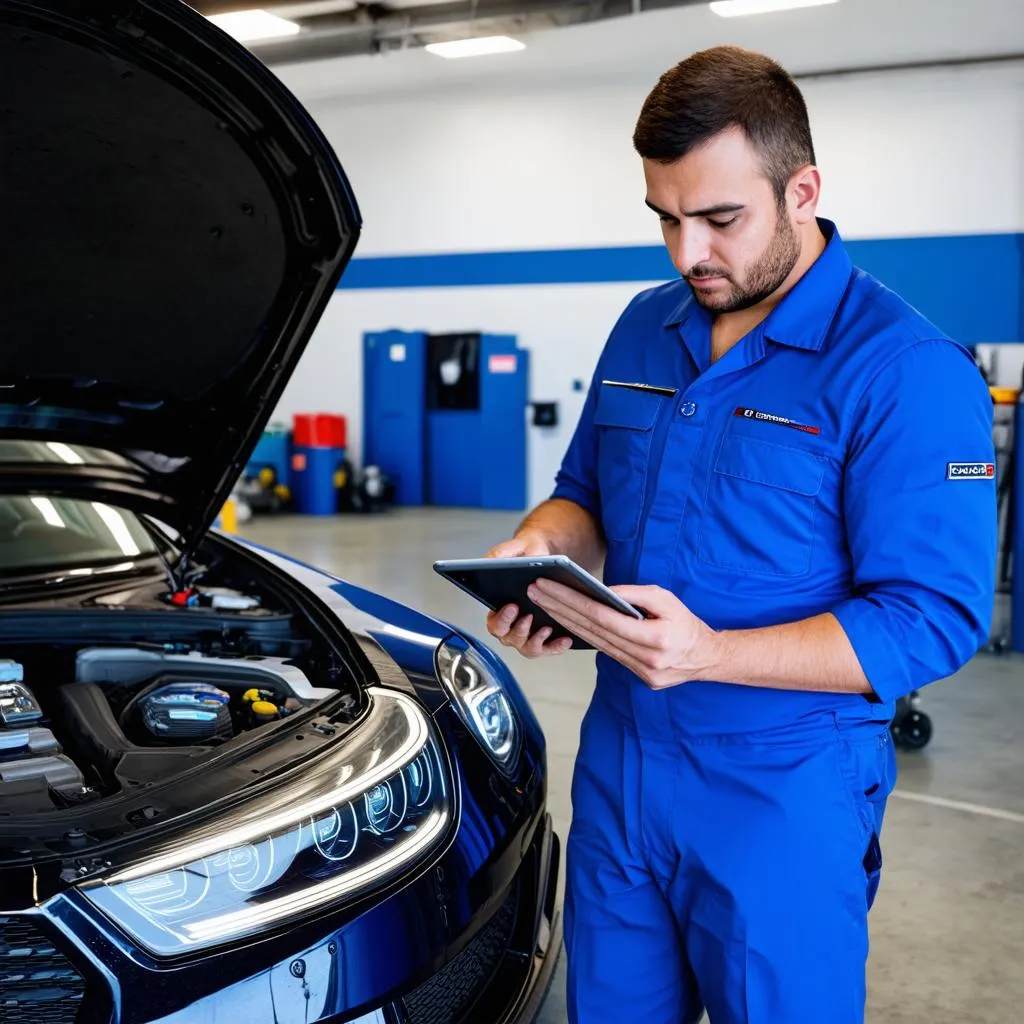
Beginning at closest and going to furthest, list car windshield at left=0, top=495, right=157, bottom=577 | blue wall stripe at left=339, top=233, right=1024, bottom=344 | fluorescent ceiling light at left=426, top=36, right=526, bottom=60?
1. car windshield at left=0, top=495, right=157, bottom=577
2. blue wall stripe at left=339, top=233, right=1024, bottom=344
3. fluorescent ceiling light at left=426, top=36, right=526, bottom=60

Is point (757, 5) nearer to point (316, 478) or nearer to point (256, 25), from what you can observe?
point (256, 25)

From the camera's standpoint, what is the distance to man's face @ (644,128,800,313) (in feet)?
3.70

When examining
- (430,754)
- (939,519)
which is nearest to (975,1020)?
(430,754)

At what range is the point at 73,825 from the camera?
1.28 metres

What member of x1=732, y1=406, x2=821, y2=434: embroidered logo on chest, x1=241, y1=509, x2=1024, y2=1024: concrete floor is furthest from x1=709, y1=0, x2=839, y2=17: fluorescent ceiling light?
x1=732, y1=406, x2=821, y2=434: embroidered logo on chest

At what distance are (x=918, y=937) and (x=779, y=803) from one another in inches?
59.8

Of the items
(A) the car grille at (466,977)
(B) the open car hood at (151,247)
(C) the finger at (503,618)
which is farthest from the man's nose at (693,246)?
(A) the car grille at (466,977)

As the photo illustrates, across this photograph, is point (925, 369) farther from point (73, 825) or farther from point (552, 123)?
point (552, 123)

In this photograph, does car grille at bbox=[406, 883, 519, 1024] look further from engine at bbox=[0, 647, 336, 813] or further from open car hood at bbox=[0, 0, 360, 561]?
open car hood at bbox=[0, 0, 360, 561]

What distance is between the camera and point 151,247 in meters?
1.70

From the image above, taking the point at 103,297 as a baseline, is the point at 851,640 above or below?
below

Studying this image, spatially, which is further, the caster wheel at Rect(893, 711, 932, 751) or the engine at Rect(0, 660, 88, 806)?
the caster wheel at Rect(893, 711, 932, 751)

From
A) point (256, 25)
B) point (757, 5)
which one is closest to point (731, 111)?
Answer: point (757, 5)

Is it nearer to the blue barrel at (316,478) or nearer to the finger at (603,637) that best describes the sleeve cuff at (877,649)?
the finger at (603,637)
